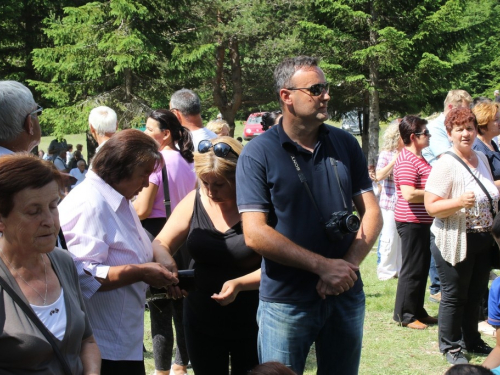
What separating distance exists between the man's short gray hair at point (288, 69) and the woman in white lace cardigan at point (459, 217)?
236 cm

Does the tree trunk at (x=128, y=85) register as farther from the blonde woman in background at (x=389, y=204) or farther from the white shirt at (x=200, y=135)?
the white shirt at (x=200, y=135)

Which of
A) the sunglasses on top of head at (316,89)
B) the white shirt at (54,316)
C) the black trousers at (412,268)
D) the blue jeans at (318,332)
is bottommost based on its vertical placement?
the black trousers at (412,268)

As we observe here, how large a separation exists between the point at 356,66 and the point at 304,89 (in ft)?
78.2

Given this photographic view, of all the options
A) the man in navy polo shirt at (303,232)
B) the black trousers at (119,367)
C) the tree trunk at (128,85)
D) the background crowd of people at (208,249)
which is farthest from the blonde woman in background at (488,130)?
the tree trunk at (128,85)

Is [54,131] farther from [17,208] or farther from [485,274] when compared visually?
[17,208]

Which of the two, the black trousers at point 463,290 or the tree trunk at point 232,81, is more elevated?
the tree trunk at point 232,81

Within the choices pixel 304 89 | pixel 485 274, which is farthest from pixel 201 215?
pixel 485 274

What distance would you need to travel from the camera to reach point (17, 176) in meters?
2.25

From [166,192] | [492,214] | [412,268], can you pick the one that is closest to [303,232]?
[166,192]

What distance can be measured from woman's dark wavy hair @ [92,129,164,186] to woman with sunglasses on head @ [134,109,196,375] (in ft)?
4.98

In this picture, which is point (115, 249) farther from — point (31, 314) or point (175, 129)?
point (175, 129)

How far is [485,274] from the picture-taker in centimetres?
536

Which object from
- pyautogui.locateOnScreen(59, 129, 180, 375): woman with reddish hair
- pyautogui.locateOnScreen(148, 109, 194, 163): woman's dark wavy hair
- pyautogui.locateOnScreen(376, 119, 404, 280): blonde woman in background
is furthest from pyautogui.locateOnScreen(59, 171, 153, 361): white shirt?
pyautogui.locateOnScreen(376, 119, 404, 280): blonde woman in background

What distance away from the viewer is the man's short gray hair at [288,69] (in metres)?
3.18
